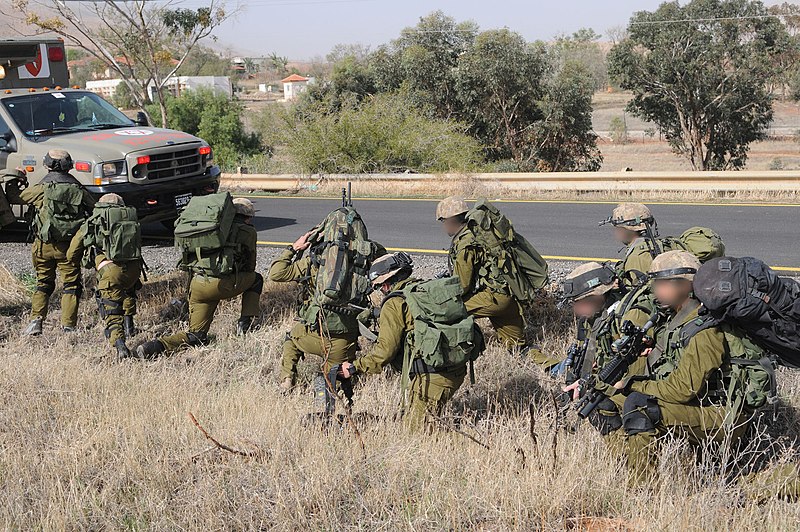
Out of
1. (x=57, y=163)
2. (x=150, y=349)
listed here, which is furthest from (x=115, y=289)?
(x=57, y=163)

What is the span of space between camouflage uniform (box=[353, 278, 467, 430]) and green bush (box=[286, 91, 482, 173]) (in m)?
14.1

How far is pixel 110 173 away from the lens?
1010 cm

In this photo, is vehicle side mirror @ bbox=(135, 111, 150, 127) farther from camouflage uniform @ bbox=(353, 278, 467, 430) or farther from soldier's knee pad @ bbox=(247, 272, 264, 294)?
camouflage uniform @ bbox=(353, 278, 467, 430)

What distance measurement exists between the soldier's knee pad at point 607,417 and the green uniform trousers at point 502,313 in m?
1.97

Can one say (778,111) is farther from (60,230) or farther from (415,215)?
(60,230)

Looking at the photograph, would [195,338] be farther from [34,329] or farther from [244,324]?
[34,329]

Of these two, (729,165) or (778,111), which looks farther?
(778,111)

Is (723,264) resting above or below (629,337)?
above

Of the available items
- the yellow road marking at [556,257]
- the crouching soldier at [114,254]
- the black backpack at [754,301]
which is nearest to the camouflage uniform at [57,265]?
the crouching soldier at [114,254]

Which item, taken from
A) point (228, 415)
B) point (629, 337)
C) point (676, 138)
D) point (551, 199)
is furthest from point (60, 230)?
point (676, 138)

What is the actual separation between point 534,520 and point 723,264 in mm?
1453

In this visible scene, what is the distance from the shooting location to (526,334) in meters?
7.06

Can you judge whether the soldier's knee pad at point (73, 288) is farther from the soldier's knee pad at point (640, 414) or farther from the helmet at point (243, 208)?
the soldier's knee pad at point (640, 414)

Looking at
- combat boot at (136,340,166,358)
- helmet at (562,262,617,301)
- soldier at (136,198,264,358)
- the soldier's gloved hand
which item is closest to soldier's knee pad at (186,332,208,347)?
soldier at (136,198,264,358)
